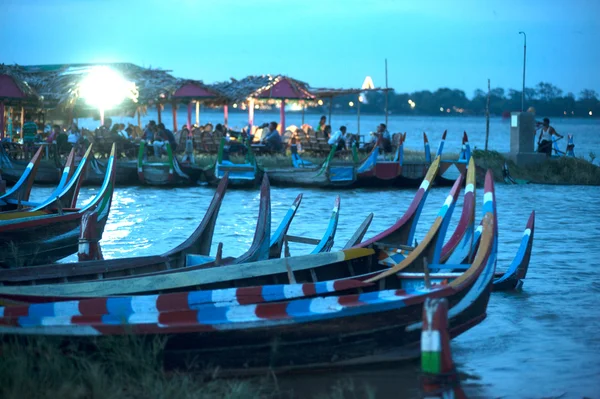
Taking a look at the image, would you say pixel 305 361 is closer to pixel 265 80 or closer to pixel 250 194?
pixel 250 194

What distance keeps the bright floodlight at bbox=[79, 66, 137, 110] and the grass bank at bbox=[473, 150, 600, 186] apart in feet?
34.3

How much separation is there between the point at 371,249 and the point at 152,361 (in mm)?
2510

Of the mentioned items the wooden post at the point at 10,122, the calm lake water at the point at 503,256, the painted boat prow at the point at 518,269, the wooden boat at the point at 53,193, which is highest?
the wooden post at the point at 10,122

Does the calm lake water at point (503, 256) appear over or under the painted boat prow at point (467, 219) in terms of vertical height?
under

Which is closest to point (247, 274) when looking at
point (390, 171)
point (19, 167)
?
point (19, 167)

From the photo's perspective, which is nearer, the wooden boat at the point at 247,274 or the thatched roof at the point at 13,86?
the wooden boat at the point at 247,274

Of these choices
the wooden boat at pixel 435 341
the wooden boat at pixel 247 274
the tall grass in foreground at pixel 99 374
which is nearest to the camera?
the tall grass in foreground at pixel 99 374

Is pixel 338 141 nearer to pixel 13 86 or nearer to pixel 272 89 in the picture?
pixel 272 89

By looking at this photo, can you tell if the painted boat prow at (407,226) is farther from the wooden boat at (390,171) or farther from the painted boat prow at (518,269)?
the wooden boat at (390,171)

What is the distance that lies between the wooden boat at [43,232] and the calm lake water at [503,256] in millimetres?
2139

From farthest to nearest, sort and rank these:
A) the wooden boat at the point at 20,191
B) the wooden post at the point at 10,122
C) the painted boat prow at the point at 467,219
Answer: the wooden post at the point at 10,122 < the wooden boat at the point at 20,191 < the painted boat prow at the point at 467,219

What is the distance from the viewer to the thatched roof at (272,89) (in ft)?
84.0

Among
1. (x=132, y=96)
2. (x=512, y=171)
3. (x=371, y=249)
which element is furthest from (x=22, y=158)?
(x=371, y=249)

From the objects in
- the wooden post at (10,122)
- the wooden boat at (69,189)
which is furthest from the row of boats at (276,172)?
the wooden boat at (69,189)
